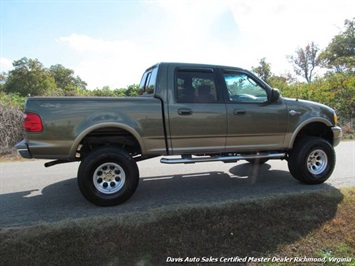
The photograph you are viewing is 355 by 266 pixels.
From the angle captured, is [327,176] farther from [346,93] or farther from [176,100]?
[346,93]

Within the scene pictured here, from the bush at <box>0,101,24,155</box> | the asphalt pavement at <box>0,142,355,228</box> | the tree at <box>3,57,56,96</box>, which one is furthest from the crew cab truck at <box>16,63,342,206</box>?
the tree at <box>3,57,56,96</box>

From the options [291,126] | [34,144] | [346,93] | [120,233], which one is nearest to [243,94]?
[291,126]

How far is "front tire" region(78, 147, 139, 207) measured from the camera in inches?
167

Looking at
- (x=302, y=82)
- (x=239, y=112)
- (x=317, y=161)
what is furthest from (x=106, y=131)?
(x=302, y=82)

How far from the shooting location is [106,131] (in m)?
4.50

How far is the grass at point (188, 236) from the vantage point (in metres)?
3.21

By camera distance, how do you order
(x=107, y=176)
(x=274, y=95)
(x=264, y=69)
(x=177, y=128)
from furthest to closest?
1. (x=264, y=69)
2. (x=274, y=95)
3. (x=177, y=128)
4. (x=107, y=176)

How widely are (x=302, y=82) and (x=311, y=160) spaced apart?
48.6 ft

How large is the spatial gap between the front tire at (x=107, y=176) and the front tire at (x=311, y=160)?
2.91 meters

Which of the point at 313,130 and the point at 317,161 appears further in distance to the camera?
the point at 313,130

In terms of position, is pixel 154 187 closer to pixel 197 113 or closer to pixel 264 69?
pixel 197 113

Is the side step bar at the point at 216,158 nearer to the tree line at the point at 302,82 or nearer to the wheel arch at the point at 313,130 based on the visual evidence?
the wheel arch at the point at 313,130

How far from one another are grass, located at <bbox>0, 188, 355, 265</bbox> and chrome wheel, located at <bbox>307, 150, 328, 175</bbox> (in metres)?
1.22

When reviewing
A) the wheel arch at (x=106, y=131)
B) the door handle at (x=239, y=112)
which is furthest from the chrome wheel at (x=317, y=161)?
the wheel arch at (x=106, y=131)
